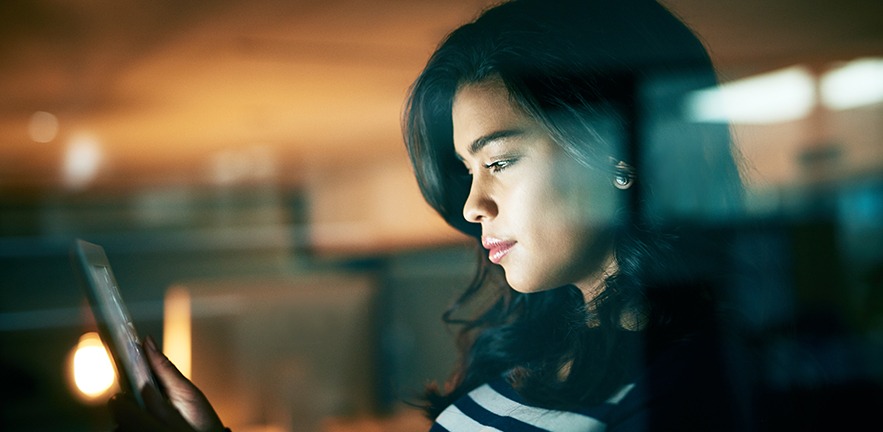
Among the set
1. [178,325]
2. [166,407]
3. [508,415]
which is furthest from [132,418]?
[178,325]

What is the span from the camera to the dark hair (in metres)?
0.65

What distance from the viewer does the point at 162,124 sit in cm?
297

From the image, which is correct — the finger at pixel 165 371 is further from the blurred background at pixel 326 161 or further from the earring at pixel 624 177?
the earring at pixel 624 177

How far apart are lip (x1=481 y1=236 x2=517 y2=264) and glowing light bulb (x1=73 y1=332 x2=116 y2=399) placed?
585mm

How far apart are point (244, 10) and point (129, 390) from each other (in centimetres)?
147

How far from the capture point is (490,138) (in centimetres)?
67

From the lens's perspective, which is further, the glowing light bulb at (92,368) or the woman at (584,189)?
the glowing light bulb at (92,368)

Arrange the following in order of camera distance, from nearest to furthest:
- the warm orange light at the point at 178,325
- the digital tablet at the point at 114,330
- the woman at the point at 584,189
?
the digital tablet at the point at 114,330 → the woman at the point at 584,189 → the warm orange light at the point at 178,325

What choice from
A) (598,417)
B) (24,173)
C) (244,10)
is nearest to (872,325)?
(598,417)

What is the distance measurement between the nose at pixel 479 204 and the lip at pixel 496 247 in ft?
0.07

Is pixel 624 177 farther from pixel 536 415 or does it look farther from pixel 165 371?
pixel 165 371

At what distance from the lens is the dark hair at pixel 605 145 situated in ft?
2.12

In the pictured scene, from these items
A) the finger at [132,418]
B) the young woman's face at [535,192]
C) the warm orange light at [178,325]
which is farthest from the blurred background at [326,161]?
the finger at [132,418]

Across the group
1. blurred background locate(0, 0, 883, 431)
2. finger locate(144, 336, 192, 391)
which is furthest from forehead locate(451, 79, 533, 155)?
finger locate(144, 336, 192, 391)
